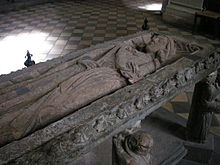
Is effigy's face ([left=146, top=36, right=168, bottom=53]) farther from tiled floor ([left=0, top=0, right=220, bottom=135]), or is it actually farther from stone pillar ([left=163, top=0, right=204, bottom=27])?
stone pillar ([left=163, top=0, right=204, bottom=27])

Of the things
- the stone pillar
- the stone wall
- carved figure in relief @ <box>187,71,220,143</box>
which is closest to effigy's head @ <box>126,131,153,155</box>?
carved figure in relief @ <box>187,71,220,143</box>

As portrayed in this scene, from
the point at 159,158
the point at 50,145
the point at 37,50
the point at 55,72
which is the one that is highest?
the point at 55,72

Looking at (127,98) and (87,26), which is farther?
(87,26)

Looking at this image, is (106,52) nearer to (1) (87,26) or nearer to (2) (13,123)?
(2) (13,123)

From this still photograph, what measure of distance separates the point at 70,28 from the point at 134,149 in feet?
16.0

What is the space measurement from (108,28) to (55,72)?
4.02 metres

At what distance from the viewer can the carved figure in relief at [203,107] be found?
238 cm

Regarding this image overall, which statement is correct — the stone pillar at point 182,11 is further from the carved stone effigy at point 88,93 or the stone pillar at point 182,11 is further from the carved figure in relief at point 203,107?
the carved figure in relief at point 203,107

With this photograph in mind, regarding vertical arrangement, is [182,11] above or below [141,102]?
above

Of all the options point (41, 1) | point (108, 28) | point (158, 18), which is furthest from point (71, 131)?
point (41, 1)

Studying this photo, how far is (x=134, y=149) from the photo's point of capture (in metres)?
1.66

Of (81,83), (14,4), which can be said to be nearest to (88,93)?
(81,83)

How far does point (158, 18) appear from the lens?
6852mm

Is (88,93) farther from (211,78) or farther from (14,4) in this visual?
(14,4)
